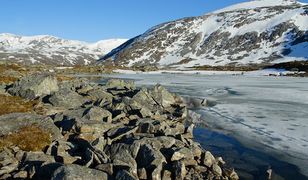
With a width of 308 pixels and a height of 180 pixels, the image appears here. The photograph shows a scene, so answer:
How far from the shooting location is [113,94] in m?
31.2

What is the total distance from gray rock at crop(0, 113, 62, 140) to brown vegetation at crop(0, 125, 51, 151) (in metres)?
0.39

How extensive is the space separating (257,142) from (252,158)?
262cm

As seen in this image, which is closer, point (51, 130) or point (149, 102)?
point (51, 130)

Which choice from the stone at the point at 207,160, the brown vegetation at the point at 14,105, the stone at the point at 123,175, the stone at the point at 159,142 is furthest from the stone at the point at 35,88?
the stone at the point at 123,175

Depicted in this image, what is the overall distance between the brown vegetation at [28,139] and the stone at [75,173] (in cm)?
431

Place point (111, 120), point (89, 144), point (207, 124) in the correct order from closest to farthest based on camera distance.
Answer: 1. point (89, 144)
2. point (111, 120)
3. point (207, 124)

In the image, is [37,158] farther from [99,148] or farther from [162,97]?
[162,97]

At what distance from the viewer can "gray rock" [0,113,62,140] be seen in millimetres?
16042

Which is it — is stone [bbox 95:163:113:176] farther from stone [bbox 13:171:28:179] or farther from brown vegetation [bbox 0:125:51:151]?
brown vegetation [bbox 0:125:51:151]

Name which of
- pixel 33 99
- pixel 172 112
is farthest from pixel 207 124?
pixel 33 99

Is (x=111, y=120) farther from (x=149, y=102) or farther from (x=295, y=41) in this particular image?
(x=295, y=41)

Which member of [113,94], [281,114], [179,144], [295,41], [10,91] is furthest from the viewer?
[295,41]

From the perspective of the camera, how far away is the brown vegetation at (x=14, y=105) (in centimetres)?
2098

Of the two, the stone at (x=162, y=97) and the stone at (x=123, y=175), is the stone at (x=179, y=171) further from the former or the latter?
the stone at (x=162, y=97)
